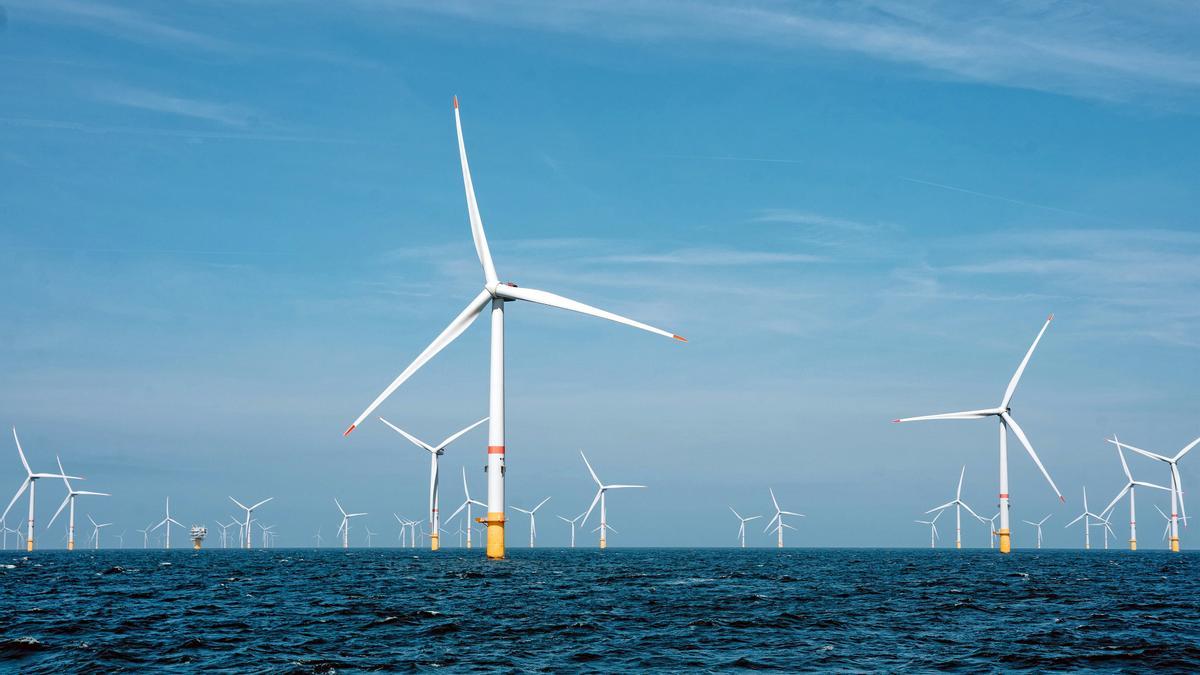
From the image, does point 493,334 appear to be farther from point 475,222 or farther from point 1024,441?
point 1024,441

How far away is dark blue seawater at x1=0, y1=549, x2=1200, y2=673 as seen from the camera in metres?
32.1

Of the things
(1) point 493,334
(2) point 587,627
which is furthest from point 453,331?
(2) point 587,627

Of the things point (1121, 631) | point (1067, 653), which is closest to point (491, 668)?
point (1067, 653)

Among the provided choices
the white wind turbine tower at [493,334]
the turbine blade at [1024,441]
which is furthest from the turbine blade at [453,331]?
the turbine blade at [1024,441]

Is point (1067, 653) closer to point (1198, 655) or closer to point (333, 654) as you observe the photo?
point (1198, 655)

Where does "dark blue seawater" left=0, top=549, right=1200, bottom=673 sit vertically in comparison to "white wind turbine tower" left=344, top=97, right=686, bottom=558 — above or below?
below

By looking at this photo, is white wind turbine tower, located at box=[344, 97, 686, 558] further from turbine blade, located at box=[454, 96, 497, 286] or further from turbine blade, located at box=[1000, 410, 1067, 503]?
turbine blade, located at box=[1000, 410, 1067, 503]

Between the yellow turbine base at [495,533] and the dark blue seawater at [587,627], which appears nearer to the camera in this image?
the dark blue seawater at [587,627]

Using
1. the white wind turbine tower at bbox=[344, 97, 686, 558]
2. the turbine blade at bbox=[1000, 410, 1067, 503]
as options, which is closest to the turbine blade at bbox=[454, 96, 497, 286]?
the white wind turbine tower at bbox=[344, 97, 686, 558]

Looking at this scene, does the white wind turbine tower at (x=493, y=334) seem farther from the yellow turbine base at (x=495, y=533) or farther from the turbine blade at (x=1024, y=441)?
the turbine blade at (x=1024, y=441)

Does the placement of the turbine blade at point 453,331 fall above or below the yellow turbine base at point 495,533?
above

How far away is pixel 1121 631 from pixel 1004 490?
358 ft

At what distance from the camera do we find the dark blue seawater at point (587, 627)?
32.1 m

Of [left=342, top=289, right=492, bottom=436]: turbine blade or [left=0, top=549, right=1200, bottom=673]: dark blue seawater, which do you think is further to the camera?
[left=342, top=289, right=492, bottom=436]: turbine blade
